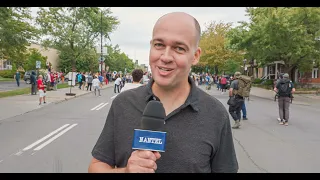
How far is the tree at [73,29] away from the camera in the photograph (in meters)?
42.3

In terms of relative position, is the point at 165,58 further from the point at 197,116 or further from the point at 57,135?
the point at 57,135

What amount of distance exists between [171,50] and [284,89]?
11.4 meters

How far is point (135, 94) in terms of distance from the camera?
2066 mm

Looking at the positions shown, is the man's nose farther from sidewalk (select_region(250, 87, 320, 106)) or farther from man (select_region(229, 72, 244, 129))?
sidewalk (select_region(250, 87, 320, 106))

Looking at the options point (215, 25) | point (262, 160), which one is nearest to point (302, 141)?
point (262, 160)

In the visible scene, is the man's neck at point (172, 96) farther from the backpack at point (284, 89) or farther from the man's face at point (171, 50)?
the backpack at point (284, 89)

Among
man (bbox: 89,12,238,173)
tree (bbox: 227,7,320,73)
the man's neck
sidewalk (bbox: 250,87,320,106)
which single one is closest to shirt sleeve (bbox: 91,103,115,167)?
man (bbox: 89,12,238,173)

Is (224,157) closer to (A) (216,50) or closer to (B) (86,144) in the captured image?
(B) (86,144)

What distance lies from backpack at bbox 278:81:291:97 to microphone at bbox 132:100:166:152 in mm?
11534

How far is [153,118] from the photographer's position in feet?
5.59

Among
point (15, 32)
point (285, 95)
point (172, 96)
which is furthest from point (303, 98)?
point (172, 96)

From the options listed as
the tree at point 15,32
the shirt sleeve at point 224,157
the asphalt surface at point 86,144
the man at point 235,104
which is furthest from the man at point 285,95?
the tree at point 15,32

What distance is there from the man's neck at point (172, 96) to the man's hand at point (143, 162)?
0.44 metres

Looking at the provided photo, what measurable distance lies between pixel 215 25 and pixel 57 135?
199 ft
